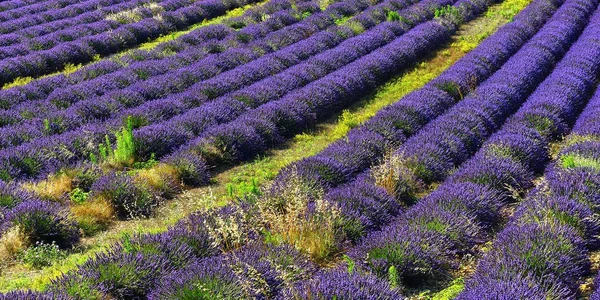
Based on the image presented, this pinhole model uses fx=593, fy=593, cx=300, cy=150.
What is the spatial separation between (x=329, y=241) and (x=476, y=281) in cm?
148

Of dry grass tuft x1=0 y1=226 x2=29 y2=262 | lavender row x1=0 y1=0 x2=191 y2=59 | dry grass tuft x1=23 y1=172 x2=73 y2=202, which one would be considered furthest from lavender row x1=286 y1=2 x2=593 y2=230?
lavender row x1=0 y1=0 x2=191 y2=59

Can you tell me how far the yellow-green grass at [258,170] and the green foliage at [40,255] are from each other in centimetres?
8

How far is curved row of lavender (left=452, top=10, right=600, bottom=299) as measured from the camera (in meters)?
4.69

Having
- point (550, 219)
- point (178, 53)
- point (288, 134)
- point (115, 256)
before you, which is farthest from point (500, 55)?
point (115, 256)

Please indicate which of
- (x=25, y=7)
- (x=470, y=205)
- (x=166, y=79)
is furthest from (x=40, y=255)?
(x=25, y=7)

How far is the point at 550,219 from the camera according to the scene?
216 inches

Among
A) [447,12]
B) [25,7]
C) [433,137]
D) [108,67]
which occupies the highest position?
[25,7]

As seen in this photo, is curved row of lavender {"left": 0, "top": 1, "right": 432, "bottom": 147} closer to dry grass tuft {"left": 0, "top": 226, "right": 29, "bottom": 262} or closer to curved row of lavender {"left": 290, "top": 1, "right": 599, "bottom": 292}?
dry grass tuft {"left": 0, "top": 226, "right": 29, "bottom": 262}

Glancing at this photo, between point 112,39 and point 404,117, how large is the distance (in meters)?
9.87

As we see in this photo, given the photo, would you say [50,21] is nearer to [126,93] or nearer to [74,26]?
[74,26]

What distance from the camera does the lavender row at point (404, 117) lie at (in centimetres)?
764

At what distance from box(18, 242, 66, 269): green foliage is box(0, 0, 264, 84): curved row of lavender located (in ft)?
28.0

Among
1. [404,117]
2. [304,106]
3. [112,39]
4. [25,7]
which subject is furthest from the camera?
[25,7]

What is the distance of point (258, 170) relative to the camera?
8.79 meters
